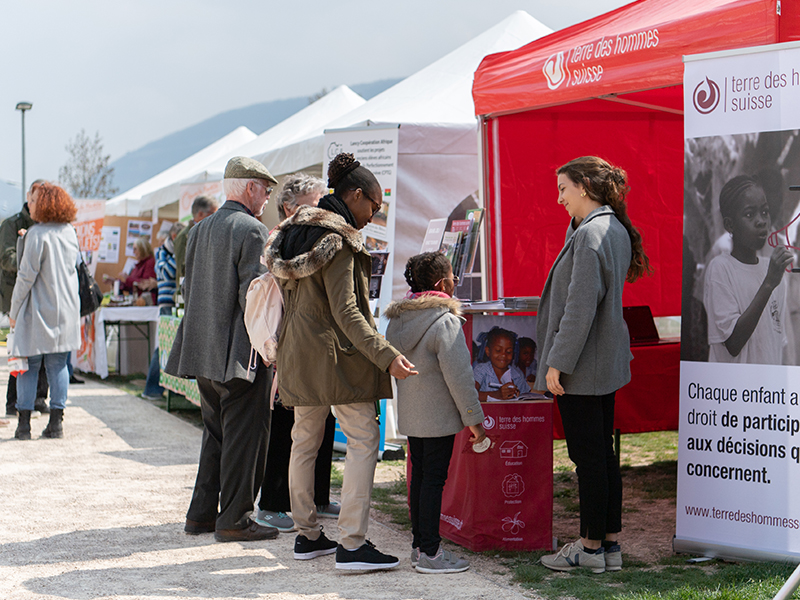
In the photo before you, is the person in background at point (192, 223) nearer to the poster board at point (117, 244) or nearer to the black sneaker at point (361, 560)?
the black sneaker at point (361, 560)

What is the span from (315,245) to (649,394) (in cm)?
269

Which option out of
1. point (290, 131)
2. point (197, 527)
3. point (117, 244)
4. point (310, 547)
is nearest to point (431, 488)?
point (310, 547)

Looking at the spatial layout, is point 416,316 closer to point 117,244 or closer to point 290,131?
point 290,131

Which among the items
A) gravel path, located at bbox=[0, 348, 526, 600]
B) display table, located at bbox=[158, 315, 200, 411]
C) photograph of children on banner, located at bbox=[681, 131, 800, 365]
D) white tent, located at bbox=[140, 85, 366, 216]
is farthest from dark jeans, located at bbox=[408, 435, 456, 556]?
white tent, located at bbox=[140, 85, 366, 216]

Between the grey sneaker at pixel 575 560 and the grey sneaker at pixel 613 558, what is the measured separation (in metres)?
0.03

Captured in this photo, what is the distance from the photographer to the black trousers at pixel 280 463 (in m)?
4.39

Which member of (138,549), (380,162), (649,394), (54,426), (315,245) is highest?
(380,162)

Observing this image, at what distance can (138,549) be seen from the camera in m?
3.94

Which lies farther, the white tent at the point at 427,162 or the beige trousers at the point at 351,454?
the white tent at the point at 427,162

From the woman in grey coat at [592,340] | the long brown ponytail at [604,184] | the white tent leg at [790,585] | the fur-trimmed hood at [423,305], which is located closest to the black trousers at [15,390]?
the fur-trimmed hood at [423,305]

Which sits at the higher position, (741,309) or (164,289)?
(164,289)

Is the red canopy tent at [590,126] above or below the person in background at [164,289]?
above

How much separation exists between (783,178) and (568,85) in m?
1.51

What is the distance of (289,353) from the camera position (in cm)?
348
